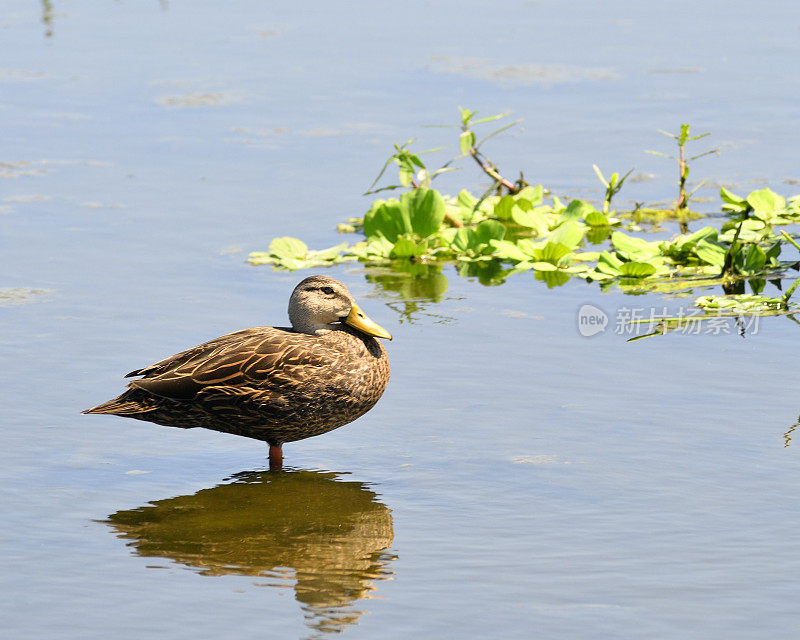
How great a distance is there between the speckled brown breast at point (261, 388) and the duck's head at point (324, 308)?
172 millimetres

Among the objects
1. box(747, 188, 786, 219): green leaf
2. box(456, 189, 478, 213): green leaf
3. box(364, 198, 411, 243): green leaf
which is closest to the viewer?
box(747, 188, 786, 219): green leaf

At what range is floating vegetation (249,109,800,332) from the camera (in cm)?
859

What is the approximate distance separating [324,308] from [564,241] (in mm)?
2979

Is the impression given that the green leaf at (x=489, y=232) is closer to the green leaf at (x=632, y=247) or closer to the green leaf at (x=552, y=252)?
the green leaf at (x=552, y=252)

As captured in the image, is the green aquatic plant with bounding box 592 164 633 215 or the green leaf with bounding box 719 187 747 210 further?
the green aquatic plant with bounding box 592 164 633 215

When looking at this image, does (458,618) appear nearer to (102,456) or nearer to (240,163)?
(102,456)

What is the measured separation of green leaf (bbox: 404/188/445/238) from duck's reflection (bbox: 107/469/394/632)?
3392 millimetres

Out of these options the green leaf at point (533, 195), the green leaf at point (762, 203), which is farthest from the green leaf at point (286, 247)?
the green leaf at point (762, 203)

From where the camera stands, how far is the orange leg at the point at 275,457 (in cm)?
644

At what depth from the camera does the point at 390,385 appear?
7.16 metres

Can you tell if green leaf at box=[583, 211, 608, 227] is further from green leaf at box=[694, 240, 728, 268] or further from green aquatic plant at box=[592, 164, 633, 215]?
green leaf at box=[694, 240, 728, 268]

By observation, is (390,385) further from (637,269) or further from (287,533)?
(637,269)

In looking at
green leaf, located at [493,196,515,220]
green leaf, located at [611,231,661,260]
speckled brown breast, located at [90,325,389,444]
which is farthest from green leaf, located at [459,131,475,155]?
speckled brown breast, located at [90,325,389,444]

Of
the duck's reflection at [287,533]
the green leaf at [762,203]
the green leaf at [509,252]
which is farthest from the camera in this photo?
the green leaf at [762,203]
